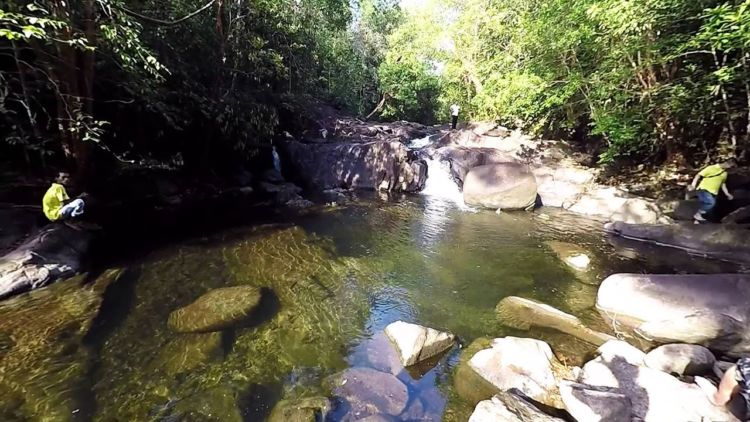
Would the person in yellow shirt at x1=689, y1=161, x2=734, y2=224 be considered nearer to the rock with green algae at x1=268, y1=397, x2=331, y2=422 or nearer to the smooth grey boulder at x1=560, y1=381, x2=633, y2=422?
the smooth grey boulder at x1=560, y1=381, x2=633, y2=422

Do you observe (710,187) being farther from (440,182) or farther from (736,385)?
(440,182)

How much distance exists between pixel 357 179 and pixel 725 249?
42.1 ft

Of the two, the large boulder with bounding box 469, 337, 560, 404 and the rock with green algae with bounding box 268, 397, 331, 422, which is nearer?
the rock with green algae with bounding box 268, 397, 331, 422

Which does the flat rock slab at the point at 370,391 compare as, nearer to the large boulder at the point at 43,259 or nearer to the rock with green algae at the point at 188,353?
the rock with green algae at the point at 188,353

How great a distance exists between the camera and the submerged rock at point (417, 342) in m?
5.30

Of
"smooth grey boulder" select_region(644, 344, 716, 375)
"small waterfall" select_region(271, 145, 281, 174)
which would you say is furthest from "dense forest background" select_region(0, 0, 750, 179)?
"smooth grey boulder" select_region(644, 344, 716, 375)

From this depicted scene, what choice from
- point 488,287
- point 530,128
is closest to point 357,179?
point 530,128

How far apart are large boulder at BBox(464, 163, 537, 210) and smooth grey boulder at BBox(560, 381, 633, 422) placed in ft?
34.5

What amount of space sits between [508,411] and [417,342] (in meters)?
1.61

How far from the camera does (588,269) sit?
861cm

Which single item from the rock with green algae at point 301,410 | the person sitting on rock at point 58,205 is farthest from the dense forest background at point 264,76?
the rock with green algae at point 301,410

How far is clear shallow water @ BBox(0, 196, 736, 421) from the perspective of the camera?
462cm

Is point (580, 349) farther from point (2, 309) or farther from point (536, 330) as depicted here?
point (2, 309)

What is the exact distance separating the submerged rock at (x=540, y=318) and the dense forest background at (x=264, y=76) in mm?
5766
